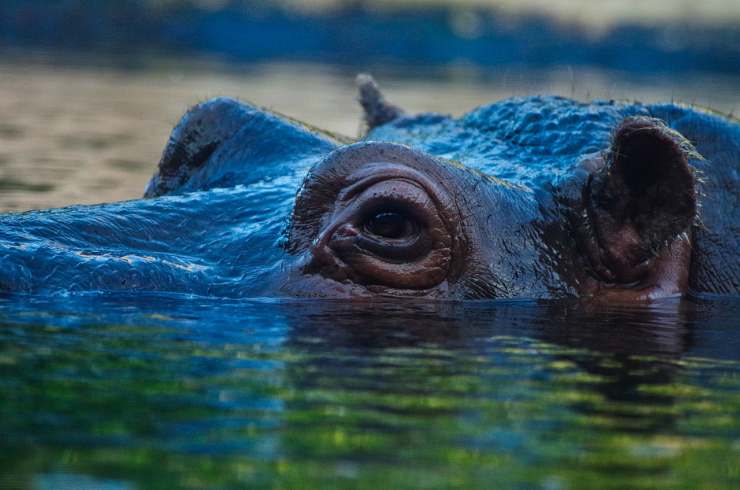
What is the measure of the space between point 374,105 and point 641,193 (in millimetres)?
2808

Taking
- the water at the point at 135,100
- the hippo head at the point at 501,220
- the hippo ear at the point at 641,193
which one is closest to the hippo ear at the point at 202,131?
the water at the point at 135,100

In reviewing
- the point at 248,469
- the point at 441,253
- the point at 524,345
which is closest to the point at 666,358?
the point at 524,345

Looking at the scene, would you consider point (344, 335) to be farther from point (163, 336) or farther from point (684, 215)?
point (684, 215)

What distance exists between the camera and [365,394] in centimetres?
392

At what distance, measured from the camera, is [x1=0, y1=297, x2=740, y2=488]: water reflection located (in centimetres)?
321

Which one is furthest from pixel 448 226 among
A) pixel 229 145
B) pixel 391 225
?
pixel 229 145

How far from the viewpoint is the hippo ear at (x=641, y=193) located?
5133 mm

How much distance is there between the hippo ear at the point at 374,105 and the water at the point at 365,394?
254 centimetres

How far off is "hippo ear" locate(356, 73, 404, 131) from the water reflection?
8.33ft

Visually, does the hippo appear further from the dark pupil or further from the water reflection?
the water reflection

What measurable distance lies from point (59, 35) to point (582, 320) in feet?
136

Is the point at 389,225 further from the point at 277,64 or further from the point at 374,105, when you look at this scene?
the point at 277,64

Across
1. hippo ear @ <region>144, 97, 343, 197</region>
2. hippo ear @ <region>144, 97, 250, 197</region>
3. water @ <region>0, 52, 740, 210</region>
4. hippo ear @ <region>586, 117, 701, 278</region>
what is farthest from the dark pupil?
water @ <region>0, 52, 740, 210</region>

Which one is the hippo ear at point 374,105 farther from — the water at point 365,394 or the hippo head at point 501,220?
the water at point 365,394
